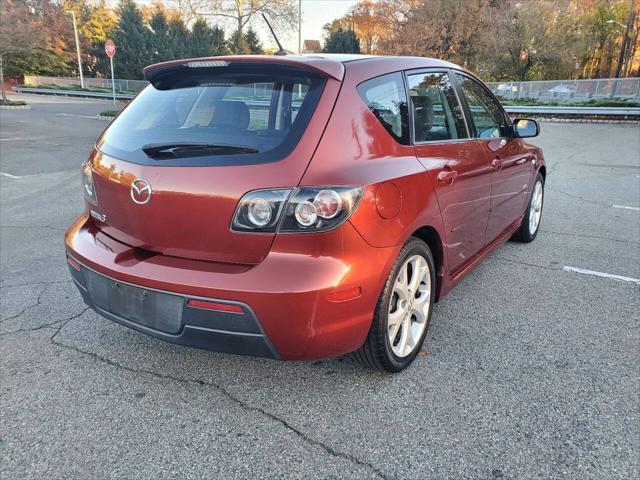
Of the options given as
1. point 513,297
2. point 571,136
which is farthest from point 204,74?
point 571,136

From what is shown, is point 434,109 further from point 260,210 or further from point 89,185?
point 89,185

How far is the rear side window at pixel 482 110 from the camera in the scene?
3459 millimetres

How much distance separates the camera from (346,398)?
2418 millimetres

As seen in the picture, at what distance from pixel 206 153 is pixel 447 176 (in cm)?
140

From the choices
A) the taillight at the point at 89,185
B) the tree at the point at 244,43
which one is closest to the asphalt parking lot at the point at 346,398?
the taillight at the point at 89,185

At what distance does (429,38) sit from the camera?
116 feet

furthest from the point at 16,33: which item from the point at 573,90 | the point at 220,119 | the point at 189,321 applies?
the point at 573,90

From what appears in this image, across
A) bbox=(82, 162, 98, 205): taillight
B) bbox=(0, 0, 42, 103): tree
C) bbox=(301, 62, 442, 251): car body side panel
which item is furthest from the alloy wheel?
bbox=(0, 0, 42, 103): tree

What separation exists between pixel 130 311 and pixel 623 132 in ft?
63.3

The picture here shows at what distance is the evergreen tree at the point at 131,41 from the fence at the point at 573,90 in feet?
108

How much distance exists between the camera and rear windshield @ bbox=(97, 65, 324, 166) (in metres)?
2.12

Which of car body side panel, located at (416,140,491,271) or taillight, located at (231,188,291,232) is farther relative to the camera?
car body side panel, located at (416,140,491,271)

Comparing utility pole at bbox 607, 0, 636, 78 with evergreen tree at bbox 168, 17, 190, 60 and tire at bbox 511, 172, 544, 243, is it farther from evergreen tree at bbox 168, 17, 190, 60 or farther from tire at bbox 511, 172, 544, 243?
tire at bbox 511, 172, 544, 243

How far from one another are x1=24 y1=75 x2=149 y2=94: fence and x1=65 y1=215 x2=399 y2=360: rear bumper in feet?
148
